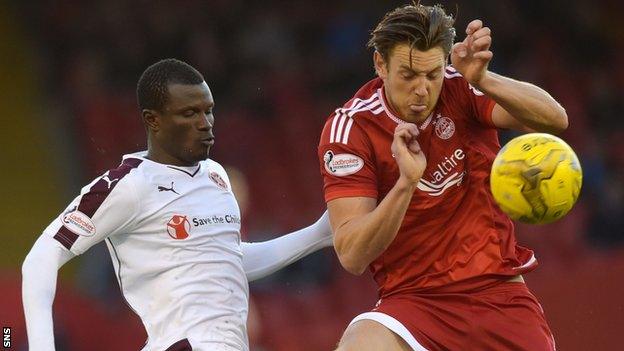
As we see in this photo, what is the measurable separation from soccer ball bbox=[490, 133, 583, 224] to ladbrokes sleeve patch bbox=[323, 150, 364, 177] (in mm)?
543

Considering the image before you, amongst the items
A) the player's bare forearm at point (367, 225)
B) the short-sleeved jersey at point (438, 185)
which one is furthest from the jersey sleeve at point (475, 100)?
the player's bare forearm at point (367, 225)

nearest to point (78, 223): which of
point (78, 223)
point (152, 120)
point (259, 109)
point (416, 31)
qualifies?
point (78, 223)

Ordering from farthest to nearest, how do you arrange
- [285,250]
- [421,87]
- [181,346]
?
1. [285,250]
2. [181,346]
3. [421,87]

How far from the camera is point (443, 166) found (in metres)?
4.49

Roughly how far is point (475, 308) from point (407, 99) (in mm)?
860

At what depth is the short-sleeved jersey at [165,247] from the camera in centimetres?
464

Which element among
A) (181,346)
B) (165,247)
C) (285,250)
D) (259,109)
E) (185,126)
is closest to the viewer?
(181,346)

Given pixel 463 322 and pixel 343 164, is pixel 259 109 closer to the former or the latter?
pixel 343 164

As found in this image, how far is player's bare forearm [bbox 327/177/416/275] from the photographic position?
4094 mm

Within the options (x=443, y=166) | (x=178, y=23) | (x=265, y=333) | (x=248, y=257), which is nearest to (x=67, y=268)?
(x=265, y=333)

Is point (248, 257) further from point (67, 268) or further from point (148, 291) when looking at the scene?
point (67, 268)

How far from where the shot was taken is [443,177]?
14.7 feet

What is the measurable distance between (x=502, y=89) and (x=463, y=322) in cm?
92

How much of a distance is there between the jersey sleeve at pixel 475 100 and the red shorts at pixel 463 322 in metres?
0.68
